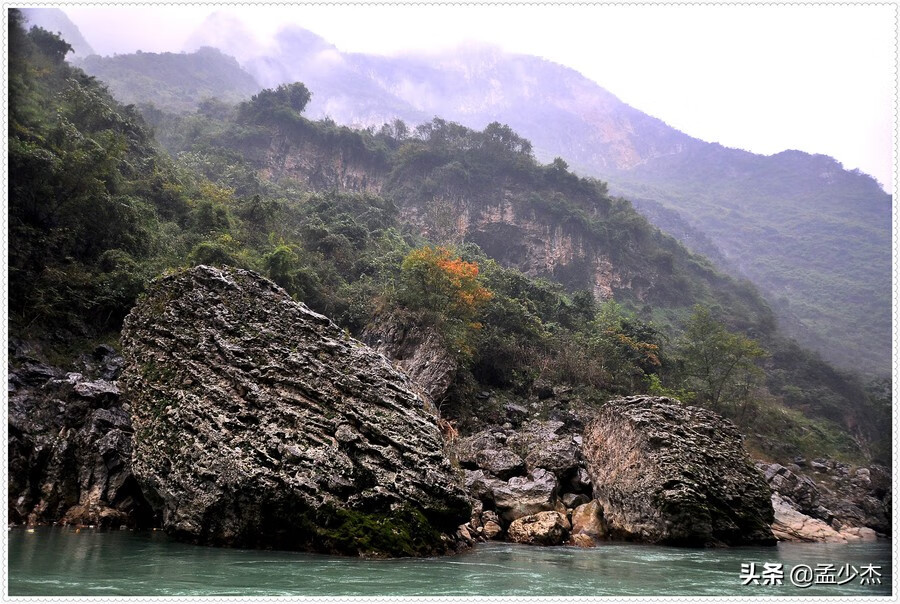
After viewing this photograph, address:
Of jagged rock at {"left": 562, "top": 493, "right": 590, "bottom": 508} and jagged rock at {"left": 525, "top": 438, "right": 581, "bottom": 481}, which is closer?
jagged rock at {"left": 562, "top": 493, "right": 590, "bottom": 508}

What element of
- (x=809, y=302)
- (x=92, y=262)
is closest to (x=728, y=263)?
(x=809, y=302)

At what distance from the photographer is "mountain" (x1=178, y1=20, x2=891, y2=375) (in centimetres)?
7225

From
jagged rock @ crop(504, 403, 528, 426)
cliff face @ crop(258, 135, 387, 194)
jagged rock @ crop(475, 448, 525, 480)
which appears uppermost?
cliff face @ crop(258, 135, 387, 194)

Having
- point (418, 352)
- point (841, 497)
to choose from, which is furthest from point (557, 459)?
point (841, 497)

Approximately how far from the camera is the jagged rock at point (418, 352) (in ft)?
72.3

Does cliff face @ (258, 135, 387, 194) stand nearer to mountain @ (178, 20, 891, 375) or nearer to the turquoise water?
the turquoise water

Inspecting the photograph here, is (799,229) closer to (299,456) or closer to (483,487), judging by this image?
(483,487)

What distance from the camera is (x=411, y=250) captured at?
32.7 m

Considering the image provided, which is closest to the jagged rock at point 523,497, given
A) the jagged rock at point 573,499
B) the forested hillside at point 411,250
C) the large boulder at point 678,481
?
the jagged rock at point 573,499

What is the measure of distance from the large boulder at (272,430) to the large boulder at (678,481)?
5.81 m

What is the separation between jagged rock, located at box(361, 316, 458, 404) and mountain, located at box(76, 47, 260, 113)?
59.6m

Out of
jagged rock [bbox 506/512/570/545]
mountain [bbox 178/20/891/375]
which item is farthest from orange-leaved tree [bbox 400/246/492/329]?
mountain [bbox 178/20/891/375]

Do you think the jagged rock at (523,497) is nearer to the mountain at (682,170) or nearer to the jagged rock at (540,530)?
the jagged rock at (540,530)

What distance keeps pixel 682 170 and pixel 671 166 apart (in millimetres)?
3590
